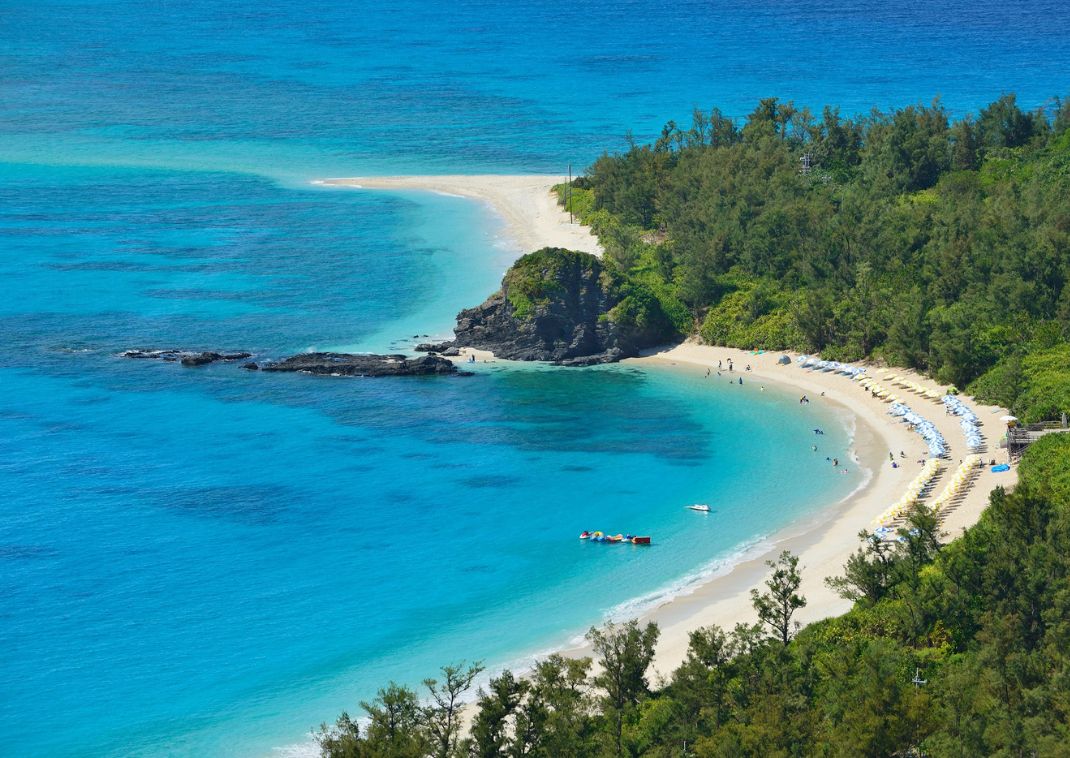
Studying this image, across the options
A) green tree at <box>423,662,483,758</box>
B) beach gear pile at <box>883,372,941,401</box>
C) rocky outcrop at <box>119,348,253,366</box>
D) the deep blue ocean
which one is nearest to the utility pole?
the deep blue ocean

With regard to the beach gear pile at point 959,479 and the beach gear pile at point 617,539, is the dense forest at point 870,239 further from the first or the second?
the beach gear pile at point 617,539

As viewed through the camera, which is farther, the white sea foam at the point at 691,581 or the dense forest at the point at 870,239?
the dense forest at the point at 870,239

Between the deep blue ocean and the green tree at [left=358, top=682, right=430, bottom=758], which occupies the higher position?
the deep blue ocean

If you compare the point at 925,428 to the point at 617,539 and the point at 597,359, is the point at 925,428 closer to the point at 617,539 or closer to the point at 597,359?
the point at 617,539

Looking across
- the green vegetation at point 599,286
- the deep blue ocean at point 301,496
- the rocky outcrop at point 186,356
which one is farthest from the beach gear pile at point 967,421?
the rocky outcrop at point 186,356

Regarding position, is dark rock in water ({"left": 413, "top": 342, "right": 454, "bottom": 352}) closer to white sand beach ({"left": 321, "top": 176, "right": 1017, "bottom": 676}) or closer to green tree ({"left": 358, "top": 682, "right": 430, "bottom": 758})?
white sand beach ({"left": 321, "top": 176, "right": 1017, "bottom": 676})

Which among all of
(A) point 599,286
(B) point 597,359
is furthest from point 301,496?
(A) point 599,286
